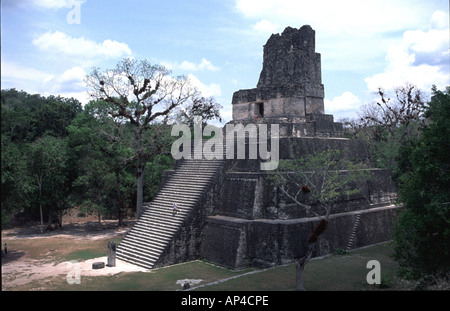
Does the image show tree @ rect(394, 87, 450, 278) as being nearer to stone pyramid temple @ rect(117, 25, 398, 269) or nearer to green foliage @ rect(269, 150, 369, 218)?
green foliage @ rect(269, 150, 369, 218)

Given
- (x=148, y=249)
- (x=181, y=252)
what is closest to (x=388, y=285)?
(x=181, y=252)

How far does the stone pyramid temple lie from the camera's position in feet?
39.0

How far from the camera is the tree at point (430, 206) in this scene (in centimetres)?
865

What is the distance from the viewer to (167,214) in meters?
13.6

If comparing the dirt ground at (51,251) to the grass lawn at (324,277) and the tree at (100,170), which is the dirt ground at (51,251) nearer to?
the tree at (100,170)

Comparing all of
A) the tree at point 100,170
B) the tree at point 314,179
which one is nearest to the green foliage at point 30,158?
the tree at point 100,170

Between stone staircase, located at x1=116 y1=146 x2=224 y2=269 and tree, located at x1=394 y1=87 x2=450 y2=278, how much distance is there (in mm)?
6747

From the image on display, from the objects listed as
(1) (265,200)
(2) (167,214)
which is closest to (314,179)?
(1) (265,200)

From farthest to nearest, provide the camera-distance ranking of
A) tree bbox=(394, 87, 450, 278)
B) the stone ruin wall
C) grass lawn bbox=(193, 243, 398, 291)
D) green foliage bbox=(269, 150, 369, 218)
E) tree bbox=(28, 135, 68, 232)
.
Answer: tree bbox=(28, 135, 68, 232) → the stone ruin wall → green foliage bbox=(269, 150, 369, 218) → grass lawn bbox=(193, 243, 398, 291) → tree bbox=(394, 87, 450, 278)

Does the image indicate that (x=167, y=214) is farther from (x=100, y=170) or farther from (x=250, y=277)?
(x=100, y=170)

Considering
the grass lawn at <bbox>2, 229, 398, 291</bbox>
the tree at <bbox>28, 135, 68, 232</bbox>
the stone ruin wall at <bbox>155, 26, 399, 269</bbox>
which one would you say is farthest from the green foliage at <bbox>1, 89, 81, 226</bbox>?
the stone ruin wall at <bbox>155, 26, 399, 269</bbox>

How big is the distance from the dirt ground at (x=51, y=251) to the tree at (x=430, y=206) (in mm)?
7872

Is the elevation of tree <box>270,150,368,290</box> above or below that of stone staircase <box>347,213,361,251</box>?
above

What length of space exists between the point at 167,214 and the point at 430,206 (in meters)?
8.54
